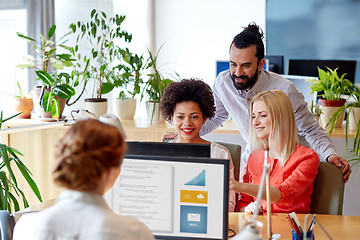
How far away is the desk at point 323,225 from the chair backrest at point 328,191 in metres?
0.12

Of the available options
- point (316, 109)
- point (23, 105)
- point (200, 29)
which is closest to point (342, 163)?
point (316, 109)

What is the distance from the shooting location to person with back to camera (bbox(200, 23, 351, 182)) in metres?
2.62

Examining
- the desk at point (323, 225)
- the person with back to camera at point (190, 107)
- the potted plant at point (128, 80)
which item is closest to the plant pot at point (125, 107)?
the potted plant at point (128, 80)

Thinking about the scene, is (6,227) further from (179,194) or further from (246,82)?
(246,82)

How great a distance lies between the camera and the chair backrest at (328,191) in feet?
7.17

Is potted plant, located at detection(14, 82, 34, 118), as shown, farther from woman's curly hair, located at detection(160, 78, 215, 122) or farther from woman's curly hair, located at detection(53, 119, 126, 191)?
woman's curly hair, located at detection(53, 119, 126, 191)

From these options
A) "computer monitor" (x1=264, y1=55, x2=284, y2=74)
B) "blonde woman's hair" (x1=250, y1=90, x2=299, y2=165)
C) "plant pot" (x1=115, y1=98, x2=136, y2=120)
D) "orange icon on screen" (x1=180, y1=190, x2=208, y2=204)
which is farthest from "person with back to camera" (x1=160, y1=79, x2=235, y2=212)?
"computer monitor" (x1=264, y1=55, x2=284, y2=74)

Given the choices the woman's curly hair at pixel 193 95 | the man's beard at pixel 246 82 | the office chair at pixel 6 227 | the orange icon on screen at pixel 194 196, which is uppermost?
the man's beard at pixel 246 82

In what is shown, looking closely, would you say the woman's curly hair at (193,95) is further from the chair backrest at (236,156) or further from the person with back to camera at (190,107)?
the chair backrest at (236,156)

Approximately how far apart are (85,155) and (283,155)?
57.4 inches

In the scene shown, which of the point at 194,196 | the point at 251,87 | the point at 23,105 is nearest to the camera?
the point at 194,196

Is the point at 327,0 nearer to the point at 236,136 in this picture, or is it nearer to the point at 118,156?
the point at 236,136

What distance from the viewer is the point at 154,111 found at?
3.46 metres

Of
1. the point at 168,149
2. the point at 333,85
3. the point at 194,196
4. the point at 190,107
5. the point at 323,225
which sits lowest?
the point at 323,225
